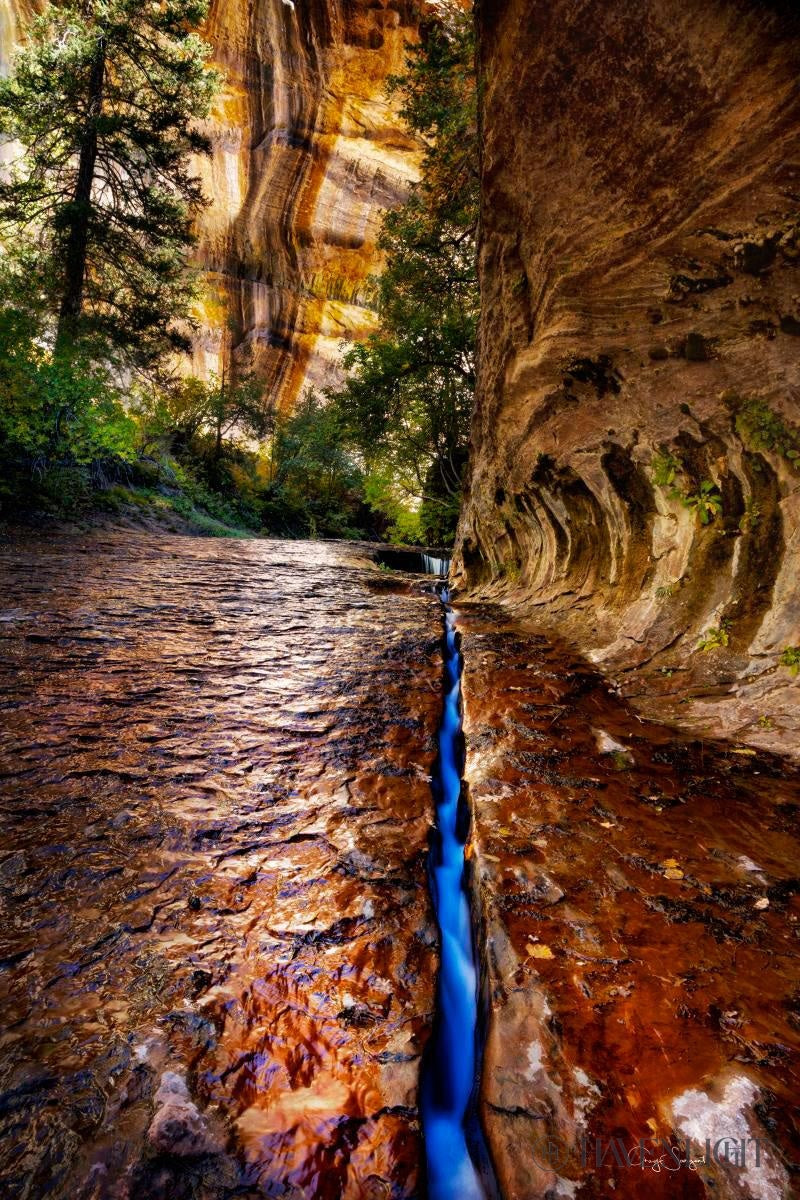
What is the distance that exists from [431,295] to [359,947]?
1266 cm

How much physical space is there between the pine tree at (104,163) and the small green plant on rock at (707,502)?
10478 mm

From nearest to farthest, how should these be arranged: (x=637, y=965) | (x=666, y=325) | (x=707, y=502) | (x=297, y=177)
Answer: (x=637, y=965) < (x=707, y=502) < (x=666, y=325) < (x=297, y=177)

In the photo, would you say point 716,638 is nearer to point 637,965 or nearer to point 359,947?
point 637,965

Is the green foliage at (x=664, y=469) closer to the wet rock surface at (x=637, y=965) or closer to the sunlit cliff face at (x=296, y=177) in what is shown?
the wet rock surface at (x=637, y=965)

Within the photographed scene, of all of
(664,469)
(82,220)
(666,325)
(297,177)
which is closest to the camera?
(666,325)

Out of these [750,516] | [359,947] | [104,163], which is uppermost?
[104,163]

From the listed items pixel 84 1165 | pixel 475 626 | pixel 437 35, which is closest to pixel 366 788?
pixel 84 1165

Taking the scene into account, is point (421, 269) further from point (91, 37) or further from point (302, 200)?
point (302, 200)

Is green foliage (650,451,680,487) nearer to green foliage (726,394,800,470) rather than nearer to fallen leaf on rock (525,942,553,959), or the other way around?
green foliage (726,394,800,470)

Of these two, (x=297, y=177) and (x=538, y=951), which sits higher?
(x=297, y=177)

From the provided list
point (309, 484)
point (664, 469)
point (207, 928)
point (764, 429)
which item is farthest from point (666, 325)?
point (309, 484)

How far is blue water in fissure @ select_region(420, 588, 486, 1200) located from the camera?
115 cm

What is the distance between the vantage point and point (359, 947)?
1.50m

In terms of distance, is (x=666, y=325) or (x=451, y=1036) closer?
(x=451, y=1036)
